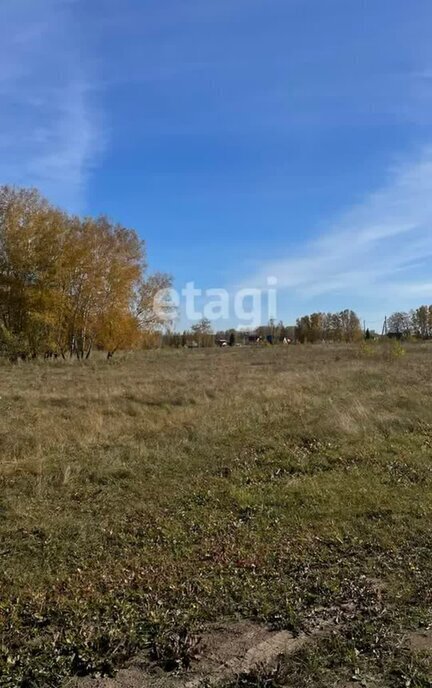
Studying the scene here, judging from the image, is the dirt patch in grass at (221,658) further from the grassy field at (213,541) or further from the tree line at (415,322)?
the tree line at (415,322)

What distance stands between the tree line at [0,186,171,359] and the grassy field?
2217cm

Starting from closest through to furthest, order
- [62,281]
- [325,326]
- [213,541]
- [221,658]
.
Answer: [221,658] → [213,541] → [62,281] → [325,326]

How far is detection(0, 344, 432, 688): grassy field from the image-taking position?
2.76 m

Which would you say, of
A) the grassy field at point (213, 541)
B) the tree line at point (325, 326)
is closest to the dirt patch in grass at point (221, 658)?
the grassy field at point (213, 541)

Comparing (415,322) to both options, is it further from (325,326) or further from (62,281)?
(62,281)

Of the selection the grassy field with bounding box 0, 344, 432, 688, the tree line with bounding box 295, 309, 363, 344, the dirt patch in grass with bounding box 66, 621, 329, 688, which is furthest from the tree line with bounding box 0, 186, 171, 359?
the tree line with bounding box 295, 309, 363, 344

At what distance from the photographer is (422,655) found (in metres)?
2.67

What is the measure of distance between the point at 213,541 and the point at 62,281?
29.4 meters

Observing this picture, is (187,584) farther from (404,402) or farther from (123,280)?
(123,280)

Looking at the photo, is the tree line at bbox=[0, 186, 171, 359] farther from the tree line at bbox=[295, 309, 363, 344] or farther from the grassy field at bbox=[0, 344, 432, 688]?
the tree line at bbox=[295, 309, 363, 344]

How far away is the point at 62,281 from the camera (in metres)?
31.5

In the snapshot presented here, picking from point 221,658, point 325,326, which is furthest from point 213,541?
point 325,326

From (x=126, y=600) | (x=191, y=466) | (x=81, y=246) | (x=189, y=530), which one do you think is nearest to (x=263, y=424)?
(x=191, y=466)

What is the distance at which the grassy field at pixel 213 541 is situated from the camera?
2.76 metres
